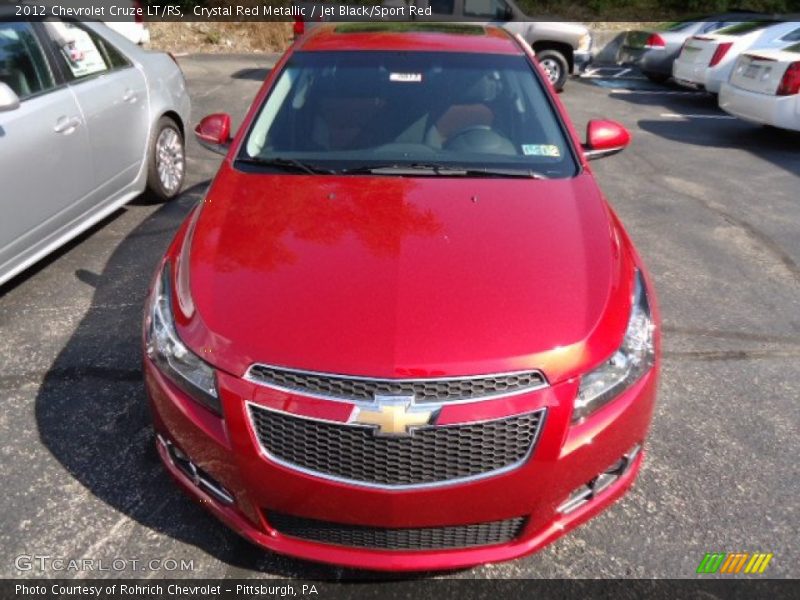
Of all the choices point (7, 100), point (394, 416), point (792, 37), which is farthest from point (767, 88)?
point (394, 416)

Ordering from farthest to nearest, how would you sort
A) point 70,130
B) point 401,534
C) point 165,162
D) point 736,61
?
point 736,61
point 165,162
point 70,130
point 401,534

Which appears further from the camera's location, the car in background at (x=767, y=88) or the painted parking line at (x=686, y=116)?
the painted parking line at (x=686, y=116)

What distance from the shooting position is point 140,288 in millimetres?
4289

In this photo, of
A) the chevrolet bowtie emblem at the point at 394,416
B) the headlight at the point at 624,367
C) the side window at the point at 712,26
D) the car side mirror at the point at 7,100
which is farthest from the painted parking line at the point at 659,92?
the chevrolet bowtie emblem at the point at 394,416

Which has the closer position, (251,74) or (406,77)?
(406,77)

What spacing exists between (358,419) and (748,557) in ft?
5.18

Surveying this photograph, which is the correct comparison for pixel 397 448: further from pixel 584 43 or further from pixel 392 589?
pixel 584 43

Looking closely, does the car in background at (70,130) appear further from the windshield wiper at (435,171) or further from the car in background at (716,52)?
Result: the car in background at (716,52)

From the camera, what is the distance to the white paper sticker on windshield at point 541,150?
3131mm

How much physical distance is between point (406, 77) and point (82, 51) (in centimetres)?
261

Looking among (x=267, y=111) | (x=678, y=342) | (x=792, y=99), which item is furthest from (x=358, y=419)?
(x=792, y=99)

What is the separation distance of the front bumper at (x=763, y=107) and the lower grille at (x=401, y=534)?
7.93 m

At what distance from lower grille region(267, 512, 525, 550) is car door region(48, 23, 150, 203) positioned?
337 cm

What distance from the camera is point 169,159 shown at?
573 centimetres
